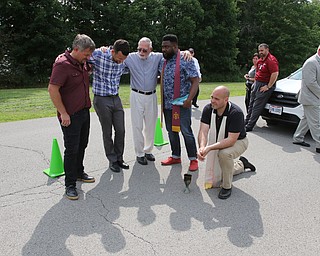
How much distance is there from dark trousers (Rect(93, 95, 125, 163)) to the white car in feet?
12.8

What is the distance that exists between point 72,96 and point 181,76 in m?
1.58

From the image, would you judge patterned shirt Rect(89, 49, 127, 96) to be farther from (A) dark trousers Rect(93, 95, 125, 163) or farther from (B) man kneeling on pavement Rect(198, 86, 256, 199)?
(B) man kneeling on pavement Rect(198, 86, 256, 199)

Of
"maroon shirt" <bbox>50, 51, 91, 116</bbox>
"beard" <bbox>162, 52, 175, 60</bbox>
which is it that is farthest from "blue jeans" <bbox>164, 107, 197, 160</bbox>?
"maroon shirt" <bbox>50, 51, 91, 116</bbox>

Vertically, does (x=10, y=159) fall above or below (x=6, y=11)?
below

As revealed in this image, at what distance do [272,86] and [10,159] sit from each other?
5492mm

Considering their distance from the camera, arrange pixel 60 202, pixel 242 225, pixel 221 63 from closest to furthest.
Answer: pixel 242 225, pixel 60 202, pixel 221 63

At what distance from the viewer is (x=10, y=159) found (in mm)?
4918

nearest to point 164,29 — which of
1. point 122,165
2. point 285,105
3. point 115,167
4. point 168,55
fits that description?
point 285,105

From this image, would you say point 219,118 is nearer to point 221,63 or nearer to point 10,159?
point 10,159

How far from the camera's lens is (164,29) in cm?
2792

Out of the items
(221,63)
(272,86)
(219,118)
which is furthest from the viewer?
(221,63)

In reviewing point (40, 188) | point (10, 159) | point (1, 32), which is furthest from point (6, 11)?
point (40, 188)

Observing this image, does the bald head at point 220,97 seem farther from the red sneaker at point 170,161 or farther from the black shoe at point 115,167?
the black shoe at point 115,167

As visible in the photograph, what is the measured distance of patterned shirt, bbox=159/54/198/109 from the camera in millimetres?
4297
